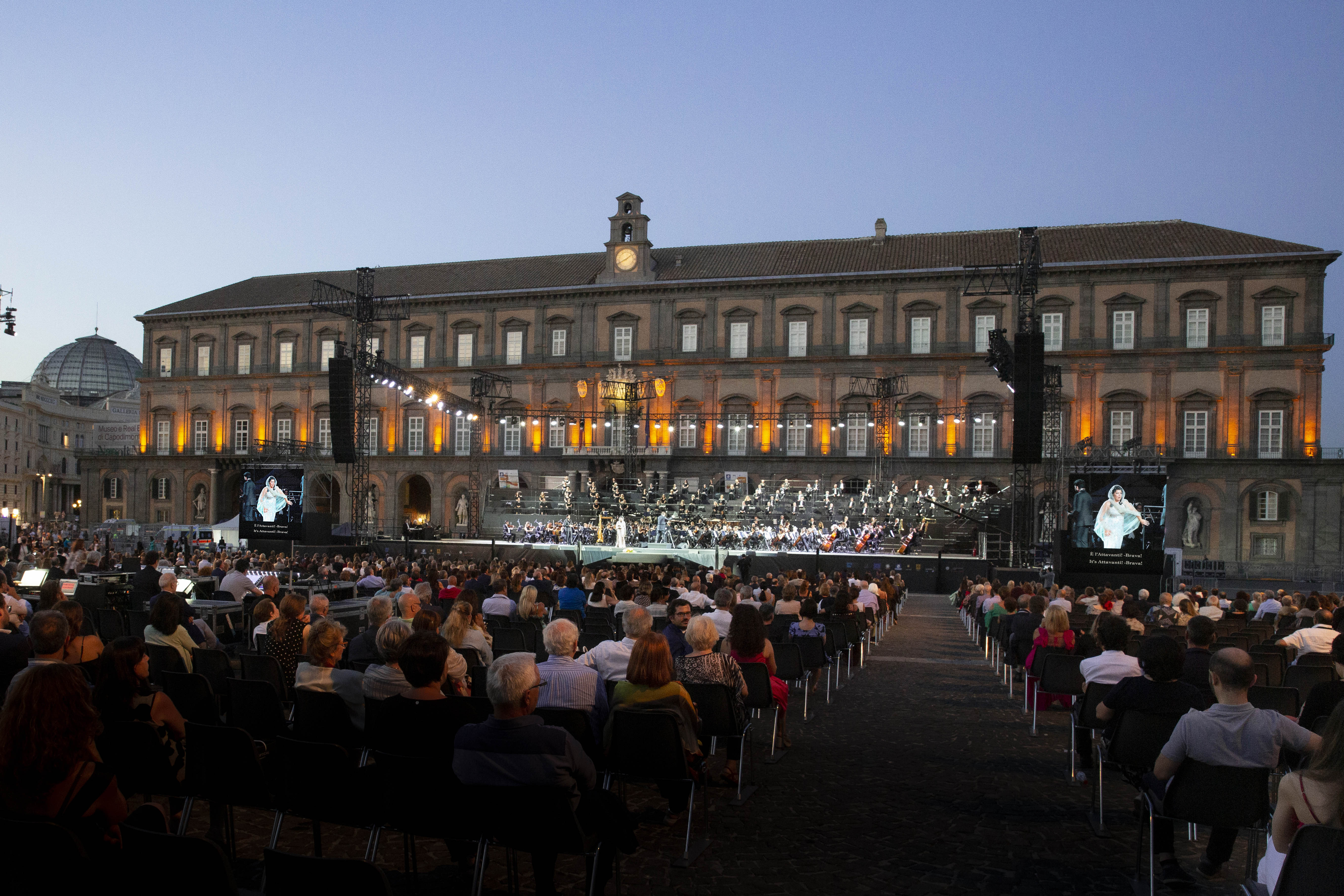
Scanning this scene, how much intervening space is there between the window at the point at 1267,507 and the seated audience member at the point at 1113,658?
40.4m

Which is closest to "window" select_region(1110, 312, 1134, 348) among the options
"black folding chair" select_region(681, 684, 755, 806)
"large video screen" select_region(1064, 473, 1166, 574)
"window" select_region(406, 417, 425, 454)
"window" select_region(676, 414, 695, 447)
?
"large video screen" select_region(1064, 473, 1166, 574)

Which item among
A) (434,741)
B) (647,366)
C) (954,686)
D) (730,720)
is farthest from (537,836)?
(647,366)

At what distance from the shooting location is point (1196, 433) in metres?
42.6

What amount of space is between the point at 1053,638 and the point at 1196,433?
39.0 metres

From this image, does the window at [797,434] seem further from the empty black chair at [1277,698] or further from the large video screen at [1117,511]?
the empty black chair at [1277,698]

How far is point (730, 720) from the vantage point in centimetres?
632

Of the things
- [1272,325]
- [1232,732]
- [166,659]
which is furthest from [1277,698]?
[1272,325]

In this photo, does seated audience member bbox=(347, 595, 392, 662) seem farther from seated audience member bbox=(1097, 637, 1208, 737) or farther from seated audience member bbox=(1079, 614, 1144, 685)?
seated audience member bbox=(1079, 614, 1144, 685)

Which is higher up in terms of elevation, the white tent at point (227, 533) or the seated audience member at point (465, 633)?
the seated audience member at point (465, 633)

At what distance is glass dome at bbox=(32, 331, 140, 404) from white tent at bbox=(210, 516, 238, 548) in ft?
258

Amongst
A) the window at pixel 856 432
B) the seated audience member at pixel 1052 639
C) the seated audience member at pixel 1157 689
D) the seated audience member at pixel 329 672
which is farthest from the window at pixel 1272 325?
the seated audience member at pixel 329 672

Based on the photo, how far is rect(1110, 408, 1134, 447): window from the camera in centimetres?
4312

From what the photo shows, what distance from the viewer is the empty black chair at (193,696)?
235 inches

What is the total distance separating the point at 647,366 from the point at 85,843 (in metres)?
46.0
